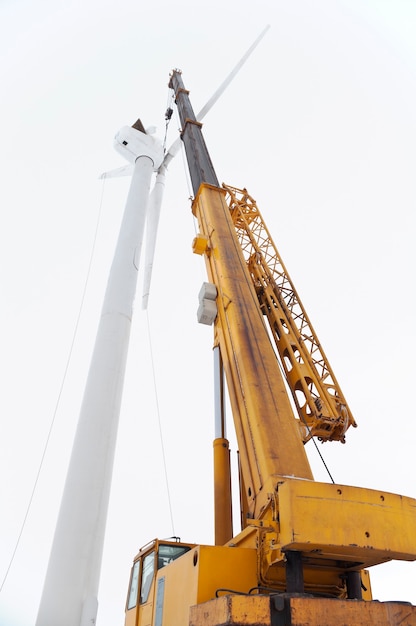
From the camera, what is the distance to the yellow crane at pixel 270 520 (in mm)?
3848

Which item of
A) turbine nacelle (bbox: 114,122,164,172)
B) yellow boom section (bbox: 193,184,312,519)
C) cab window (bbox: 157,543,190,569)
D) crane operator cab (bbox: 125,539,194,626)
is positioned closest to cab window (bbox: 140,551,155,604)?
crane operator cab (bbox: 125,539,194,626)

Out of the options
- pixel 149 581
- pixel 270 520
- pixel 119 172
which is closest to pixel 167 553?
pixel 149 581

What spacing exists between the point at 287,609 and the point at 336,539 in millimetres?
850

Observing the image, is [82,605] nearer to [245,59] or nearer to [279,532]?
[279,532]

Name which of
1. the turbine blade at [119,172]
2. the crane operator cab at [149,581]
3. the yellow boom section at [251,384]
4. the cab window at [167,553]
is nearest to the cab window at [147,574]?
the crane operator cab at [149,581]

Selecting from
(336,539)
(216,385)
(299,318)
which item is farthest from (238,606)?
(299,318)

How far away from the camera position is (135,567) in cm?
686

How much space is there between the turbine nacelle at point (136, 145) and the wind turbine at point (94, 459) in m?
1.91

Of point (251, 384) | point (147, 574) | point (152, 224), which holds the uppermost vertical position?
point (152, 224)

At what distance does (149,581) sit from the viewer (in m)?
6.06

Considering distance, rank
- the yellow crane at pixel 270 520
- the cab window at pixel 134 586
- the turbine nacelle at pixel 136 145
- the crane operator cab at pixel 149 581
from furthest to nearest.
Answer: the turbine nacelle at pixel 136 145, the cab window at pixel 134 586, the crane operator cab at pixel 149 581, the yellow crane at pixel 270 520

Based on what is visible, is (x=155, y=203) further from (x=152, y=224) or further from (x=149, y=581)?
(x=149, y=581)

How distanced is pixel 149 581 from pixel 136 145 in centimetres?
1365

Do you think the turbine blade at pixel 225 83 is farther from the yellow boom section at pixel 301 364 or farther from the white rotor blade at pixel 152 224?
the yellow boom section at pixel 301 364
